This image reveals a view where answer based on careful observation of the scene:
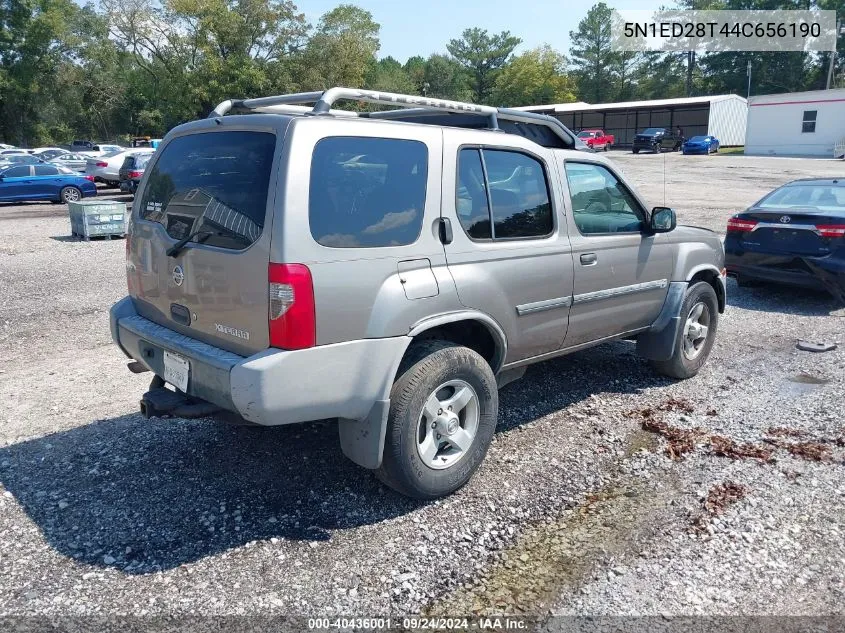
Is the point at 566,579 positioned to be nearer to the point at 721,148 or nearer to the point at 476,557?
the point at 476,557

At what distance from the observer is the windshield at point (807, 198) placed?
28.8ft

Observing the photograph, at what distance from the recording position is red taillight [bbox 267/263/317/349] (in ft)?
10.6

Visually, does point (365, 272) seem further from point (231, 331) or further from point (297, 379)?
point (231, 331)

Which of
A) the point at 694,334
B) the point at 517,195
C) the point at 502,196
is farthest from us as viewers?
the point at 694,334

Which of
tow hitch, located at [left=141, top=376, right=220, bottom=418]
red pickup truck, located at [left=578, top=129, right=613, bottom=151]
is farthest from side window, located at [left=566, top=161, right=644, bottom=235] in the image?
red pickup truck, located at [left=578, top=129, right=613, bottom=151]


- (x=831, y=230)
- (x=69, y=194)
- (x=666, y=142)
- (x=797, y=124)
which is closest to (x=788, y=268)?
(x=831, y=230)

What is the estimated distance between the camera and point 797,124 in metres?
45.8

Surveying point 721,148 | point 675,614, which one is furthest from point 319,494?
point 721,148

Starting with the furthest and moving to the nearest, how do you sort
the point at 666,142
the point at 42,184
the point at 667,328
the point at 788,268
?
the point at 666,142 < the point at 42,184 < the point at 788,268 < the point at 667,328

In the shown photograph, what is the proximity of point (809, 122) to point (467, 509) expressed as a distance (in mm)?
49867

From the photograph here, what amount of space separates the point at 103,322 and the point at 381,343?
546 cm

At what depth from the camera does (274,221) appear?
3.26 metres

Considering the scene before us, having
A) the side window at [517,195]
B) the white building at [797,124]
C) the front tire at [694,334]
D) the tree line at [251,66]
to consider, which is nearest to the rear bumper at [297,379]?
the side window at [517,195]

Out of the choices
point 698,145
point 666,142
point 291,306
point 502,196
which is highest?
point 666,142
